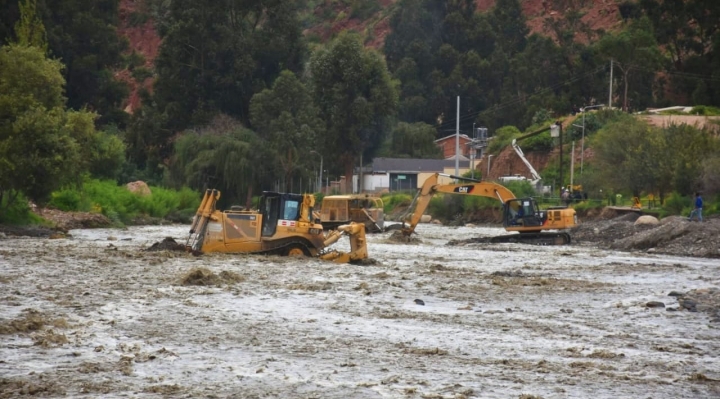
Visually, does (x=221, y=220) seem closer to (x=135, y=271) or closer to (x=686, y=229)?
(x=135, y=271)

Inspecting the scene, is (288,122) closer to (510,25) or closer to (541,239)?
(541,239)

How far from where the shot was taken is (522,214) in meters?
48.2

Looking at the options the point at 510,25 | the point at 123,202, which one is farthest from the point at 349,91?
the point at 510,25

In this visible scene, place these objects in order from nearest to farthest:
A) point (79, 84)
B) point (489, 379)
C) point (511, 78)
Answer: point (489, 379)
point (79, 84)
point (511, 78)

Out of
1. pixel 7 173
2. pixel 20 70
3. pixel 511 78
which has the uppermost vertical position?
pixel 511 78

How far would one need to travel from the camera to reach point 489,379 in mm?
13281

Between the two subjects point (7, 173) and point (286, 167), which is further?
point (286, 167)

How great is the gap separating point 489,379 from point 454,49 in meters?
121

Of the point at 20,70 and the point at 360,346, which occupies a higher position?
the point at 20,70

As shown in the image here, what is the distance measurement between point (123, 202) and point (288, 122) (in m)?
21.9

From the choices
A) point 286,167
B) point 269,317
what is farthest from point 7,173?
point 286,167

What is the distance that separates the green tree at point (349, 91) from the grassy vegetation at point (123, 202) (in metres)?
25.8

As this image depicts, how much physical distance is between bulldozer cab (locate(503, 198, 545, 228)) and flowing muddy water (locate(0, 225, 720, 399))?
1720 centimetres

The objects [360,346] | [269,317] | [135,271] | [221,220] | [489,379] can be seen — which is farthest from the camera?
[221,220]
